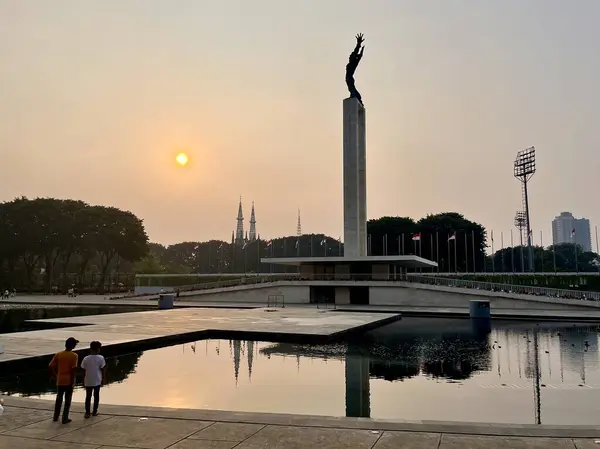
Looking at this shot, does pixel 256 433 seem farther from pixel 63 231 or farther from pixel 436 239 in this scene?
pixel 436 239

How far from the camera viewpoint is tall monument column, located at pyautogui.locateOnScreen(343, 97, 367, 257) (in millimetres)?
50094

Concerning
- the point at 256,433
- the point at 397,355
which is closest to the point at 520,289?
the point at 397,355

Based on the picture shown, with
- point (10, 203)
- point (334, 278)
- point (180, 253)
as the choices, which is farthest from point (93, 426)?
point (180, 253)

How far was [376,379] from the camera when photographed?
1357cm

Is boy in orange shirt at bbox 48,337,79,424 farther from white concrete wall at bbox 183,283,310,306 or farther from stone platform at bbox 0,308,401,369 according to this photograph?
white concrete wall at bbox 183,283,310,306

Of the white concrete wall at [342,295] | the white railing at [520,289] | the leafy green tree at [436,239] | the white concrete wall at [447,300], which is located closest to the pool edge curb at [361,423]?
the white concrete wall at [447,300]

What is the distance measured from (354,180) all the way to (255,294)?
628 inches

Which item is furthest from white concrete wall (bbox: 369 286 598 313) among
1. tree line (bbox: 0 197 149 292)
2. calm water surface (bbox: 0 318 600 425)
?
tree line (bbox: 0 197 149 292)

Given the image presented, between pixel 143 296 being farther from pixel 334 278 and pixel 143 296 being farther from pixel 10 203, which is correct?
pixel 10 203

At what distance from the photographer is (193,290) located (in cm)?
5612

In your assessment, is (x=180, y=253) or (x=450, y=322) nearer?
(x=450, y=322)

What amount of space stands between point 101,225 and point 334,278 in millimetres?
39064

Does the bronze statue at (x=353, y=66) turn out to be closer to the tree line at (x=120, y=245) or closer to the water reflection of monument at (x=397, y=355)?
the tree line at (x=120, y=245)

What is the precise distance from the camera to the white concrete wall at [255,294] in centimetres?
5119
